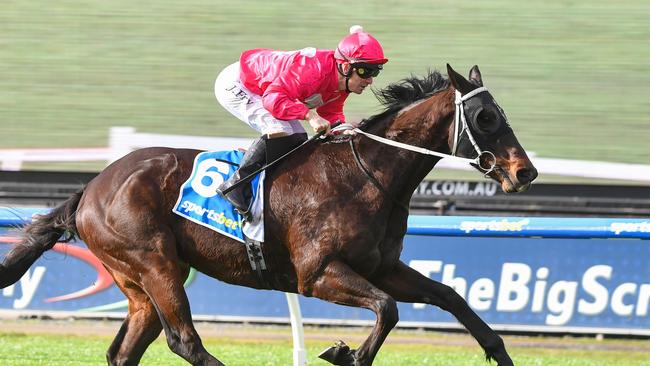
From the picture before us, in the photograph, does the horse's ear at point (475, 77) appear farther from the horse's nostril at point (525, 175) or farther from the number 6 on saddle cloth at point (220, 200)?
the number 6 on saddle cloth at point (220, 200)

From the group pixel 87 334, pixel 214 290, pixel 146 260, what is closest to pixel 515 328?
pixel 214 290

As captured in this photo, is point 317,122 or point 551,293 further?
point 551,293

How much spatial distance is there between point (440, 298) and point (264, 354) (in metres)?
2.66

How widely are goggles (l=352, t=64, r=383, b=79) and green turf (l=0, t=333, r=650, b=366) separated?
256 cm

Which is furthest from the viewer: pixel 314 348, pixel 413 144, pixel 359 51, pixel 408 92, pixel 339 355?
pixel 314 348

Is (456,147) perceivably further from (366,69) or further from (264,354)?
(264,354)

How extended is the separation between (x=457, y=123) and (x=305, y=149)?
2.59ft

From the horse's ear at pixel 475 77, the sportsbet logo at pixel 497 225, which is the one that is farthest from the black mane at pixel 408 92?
the sportsbet logo at pixel 497 225

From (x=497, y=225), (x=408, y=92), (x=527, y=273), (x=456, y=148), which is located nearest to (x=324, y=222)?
(x=456, y=148)

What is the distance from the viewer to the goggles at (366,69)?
16.4 feet

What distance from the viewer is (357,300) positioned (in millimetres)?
4758

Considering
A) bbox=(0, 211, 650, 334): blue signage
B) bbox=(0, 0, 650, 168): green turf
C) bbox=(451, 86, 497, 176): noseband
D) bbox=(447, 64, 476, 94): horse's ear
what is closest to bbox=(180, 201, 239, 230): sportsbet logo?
bbox=(451, 86, 497, 176): noseband

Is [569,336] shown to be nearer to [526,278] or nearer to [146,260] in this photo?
[526,278]

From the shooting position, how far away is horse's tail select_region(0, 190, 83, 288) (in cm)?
547
